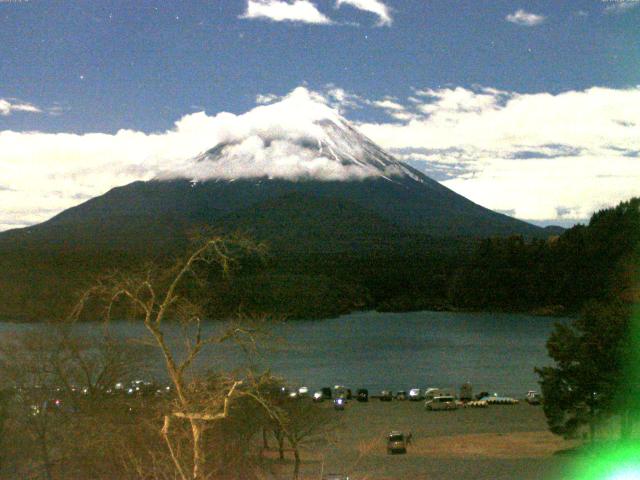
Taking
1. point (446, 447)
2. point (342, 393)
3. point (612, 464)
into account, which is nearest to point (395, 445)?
point (446, 447)

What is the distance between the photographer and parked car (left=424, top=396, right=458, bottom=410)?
26050mm

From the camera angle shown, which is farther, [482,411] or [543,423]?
[482,411]

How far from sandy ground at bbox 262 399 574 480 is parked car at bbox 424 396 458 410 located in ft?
1.74

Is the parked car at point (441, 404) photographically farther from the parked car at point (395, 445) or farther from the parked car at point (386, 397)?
the parked car at point (395, 445)

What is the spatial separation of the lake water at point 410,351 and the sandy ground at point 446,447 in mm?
3824

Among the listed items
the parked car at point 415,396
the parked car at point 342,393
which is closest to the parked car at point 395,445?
the parked car at point 342,393

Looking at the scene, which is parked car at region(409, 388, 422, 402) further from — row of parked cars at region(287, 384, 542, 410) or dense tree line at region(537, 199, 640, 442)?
dense tree line at region(537, 199, 640, 442)

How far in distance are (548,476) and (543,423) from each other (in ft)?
33.5

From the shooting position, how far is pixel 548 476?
35.5ft

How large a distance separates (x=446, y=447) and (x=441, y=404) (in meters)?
10.7

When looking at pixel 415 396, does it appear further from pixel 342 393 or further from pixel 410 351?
pixel 410 351

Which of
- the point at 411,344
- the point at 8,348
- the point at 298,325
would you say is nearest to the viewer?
the point at 8,348

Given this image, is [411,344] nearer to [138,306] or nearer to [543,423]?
[543,423]

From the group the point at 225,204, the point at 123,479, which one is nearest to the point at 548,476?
the point at 123,479
